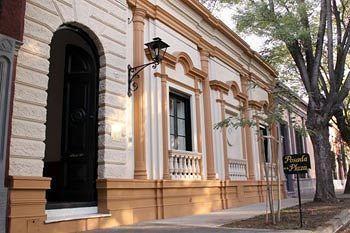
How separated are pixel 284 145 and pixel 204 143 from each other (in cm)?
1046

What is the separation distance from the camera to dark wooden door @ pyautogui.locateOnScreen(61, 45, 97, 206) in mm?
8180

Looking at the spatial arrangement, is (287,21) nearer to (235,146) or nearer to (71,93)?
(235,146)

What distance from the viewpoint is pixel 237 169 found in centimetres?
1416

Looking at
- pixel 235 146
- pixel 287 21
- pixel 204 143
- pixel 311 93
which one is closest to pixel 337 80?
pixel 311 93

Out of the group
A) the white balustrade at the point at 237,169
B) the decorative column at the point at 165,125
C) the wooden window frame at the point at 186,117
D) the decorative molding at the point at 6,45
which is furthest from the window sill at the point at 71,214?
the white balustrade at the point at 237,169

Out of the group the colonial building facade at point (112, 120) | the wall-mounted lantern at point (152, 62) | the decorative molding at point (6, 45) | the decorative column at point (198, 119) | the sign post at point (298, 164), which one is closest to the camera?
the decorative molding at point (6, 45)

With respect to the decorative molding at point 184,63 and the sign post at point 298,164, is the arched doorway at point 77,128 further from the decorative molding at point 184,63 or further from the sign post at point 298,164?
the sign post at point 298,164

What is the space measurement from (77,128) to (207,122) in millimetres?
4798

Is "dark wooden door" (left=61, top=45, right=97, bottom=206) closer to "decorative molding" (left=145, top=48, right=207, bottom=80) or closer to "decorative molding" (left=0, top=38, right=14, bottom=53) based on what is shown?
"decorative molding" (left=145, top=48, right=207, bottom=80)

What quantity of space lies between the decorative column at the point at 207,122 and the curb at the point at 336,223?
12.1 ft

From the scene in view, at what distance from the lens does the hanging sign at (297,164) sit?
7758 millimetres

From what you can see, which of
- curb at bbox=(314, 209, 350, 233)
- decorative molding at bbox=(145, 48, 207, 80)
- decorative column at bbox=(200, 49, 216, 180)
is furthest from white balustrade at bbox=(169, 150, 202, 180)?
curb at bbox=(314, 209, 350, 233)

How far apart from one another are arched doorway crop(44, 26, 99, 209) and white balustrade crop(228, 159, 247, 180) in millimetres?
6305

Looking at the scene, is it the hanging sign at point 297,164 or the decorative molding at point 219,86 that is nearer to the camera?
the hanging sign at point 297,164
